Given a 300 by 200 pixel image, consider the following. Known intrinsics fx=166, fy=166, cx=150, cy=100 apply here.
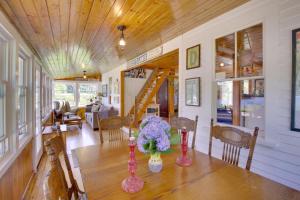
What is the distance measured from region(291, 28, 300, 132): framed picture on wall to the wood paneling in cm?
280

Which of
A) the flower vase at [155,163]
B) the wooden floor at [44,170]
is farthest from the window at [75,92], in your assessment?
the flower vase at [155,163]

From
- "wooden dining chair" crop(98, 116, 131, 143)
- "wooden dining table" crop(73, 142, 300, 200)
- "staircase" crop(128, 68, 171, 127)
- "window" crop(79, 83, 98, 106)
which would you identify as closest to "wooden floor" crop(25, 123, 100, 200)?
"wooden dining chair" crop(98, 116, 131, 143)

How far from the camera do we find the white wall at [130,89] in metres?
7.05

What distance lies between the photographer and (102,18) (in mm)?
2215

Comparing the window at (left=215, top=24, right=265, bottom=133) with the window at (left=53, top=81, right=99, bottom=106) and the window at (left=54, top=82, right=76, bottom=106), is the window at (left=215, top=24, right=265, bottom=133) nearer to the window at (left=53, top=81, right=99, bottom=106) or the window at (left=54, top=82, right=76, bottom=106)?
the window at (left=53, top=81, right=99, bottom=106)

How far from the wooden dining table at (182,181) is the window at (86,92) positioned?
9.14m

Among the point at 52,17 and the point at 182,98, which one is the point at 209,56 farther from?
the point at 52,17

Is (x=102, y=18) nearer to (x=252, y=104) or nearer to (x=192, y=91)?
(x=192, y=91)

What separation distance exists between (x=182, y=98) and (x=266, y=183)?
7.19 ft

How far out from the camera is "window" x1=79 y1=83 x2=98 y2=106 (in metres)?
9.91

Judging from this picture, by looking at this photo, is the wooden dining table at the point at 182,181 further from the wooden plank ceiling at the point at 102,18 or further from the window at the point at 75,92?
the window at the point at 75,92

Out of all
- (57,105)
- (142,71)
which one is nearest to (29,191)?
(142,71)

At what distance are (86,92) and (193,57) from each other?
28.1ft

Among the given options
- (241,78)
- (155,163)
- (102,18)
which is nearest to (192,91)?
(241,78)
